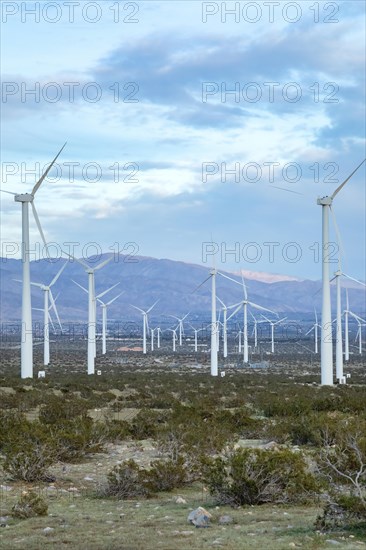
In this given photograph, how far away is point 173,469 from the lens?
16.1 metres

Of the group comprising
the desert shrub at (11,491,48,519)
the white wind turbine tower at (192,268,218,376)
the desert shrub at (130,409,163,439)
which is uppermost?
the white wind turbine tower at (192,268,218,376)

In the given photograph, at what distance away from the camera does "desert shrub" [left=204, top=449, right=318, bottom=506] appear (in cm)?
1398

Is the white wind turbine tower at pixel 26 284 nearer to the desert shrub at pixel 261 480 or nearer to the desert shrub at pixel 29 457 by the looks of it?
the desert shrub at pixel 29 457

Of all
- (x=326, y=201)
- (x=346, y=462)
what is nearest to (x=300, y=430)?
(x=346, y=462)

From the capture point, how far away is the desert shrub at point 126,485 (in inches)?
603

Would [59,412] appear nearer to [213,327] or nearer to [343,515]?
[343,515]

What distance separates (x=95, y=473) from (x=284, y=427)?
6.85 metres

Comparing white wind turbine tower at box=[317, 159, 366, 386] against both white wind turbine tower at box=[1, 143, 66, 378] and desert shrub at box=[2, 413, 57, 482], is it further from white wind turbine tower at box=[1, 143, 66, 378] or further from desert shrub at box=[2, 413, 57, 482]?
A: desert shrub at box=[2, 413, 57, 482]

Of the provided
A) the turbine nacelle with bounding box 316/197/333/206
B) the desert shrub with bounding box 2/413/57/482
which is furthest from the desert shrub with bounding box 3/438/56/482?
the turbine nacelle with bounding box 316/197/333/206

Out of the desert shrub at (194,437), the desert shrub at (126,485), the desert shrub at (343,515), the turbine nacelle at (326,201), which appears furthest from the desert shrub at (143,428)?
the turbine nacelle at (326,201)

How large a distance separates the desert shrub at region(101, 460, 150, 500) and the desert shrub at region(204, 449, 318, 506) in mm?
1479

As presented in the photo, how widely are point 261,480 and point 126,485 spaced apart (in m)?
2.61

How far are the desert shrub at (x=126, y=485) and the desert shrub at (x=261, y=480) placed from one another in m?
1.48

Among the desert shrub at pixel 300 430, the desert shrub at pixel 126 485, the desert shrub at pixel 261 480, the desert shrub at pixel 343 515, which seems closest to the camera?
the desert shrub at pixel 343 515
